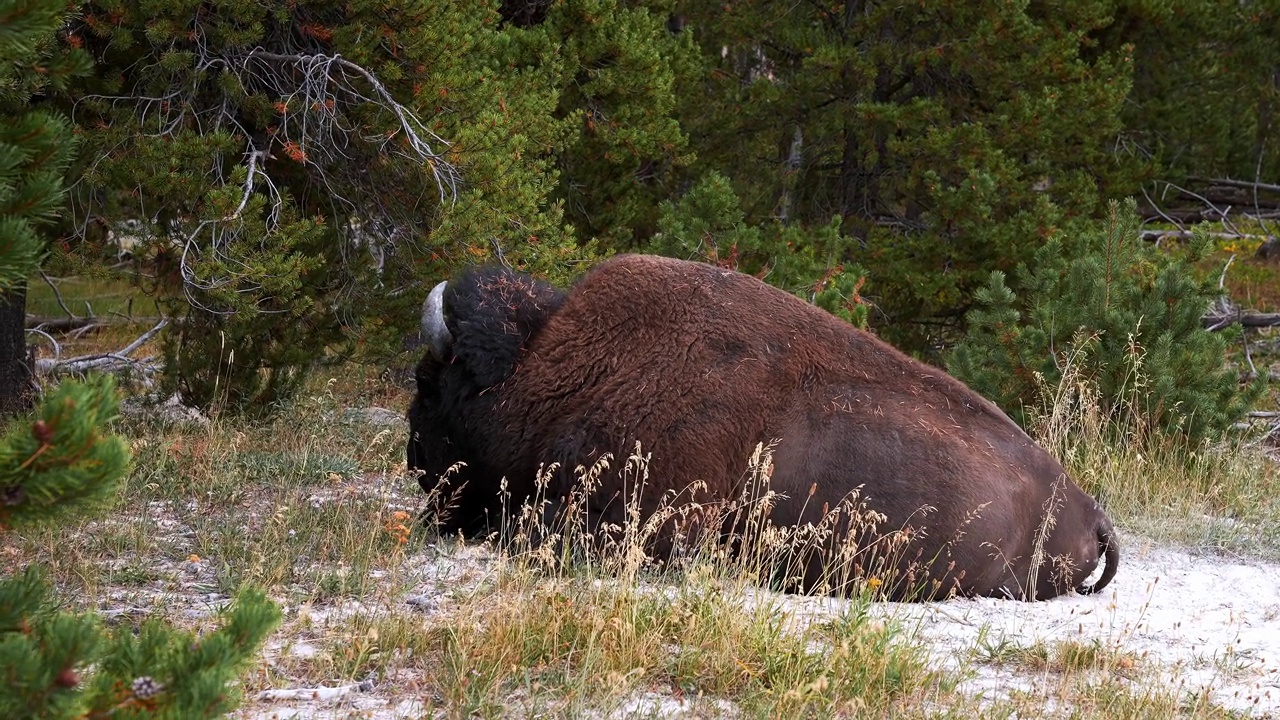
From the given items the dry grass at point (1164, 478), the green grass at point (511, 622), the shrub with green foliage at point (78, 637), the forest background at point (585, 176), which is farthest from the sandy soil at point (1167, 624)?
the shrub with green foliage at point (78, 637)

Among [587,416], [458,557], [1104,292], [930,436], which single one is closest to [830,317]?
[930,436]

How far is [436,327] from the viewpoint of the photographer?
20.7 feet

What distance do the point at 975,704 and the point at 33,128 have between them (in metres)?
3.30

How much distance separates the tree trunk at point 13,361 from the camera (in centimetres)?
816

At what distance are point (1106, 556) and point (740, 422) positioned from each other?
1.98m

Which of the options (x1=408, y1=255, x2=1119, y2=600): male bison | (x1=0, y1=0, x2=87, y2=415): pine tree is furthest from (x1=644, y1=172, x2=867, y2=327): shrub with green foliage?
(x1=0, y1=0, x2=87, y2=415): pine tree

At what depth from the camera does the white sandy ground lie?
415cm

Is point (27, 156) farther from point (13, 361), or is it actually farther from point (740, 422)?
point (13, 361)

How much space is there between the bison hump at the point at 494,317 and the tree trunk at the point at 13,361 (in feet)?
11.2

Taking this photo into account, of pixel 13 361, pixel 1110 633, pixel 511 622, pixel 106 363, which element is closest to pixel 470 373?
pixel 511 622

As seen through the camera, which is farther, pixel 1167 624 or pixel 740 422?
pixel 740 422

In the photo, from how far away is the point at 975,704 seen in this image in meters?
4.26

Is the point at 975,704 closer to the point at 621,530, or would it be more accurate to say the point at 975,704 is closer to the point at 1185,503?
the point at 621,530

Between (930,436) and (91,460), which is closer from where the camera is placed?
(91,460)
